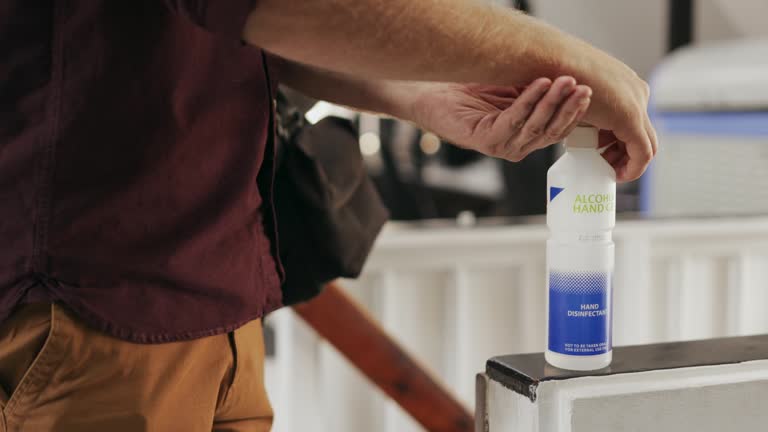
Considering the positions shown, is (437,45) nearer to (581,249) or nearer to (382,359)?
(581,249)

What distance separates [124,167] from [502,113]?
0.37m

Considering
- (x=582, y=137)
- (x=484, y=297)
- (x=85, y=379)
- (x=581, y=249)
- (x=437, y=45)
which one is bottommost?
(x=484, y=297)

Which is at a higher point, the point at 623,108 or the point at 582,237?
the point at 623,108

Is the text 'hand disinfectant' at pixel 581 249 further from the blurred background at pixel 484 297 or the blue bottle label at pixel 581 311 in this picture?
the blurred background at pixel 484 297

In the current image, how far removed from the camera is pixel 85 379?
860 mm

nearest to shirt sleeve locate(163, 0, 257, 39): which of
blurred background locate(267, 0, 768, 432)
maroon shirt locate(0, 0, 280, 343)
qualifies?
maroon shirt locate(0, 0, 280, 343)

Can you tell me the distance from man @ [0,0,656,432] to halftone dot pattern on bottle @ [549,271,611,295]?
0.13 metres

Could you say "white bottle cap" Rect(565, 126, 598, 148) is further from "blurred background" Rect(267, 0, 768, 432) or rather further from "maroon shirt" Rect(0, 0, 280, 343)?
"blurred background" Rect(267, 0, 768, 432)

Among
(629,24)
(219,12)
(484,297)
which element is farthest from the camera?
(629,24)

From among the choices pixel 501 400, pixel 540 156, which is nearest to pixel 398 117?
pixel 501 400

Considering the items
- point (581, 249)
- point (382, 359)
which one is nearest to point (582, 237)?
point (581, 249)

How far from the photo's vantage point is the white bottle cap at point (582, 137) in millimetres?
876

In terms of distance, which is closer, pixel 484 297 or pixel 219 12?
pixel 219 12

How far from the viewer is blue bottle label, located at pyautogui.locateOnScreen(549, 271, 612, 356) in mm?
877
